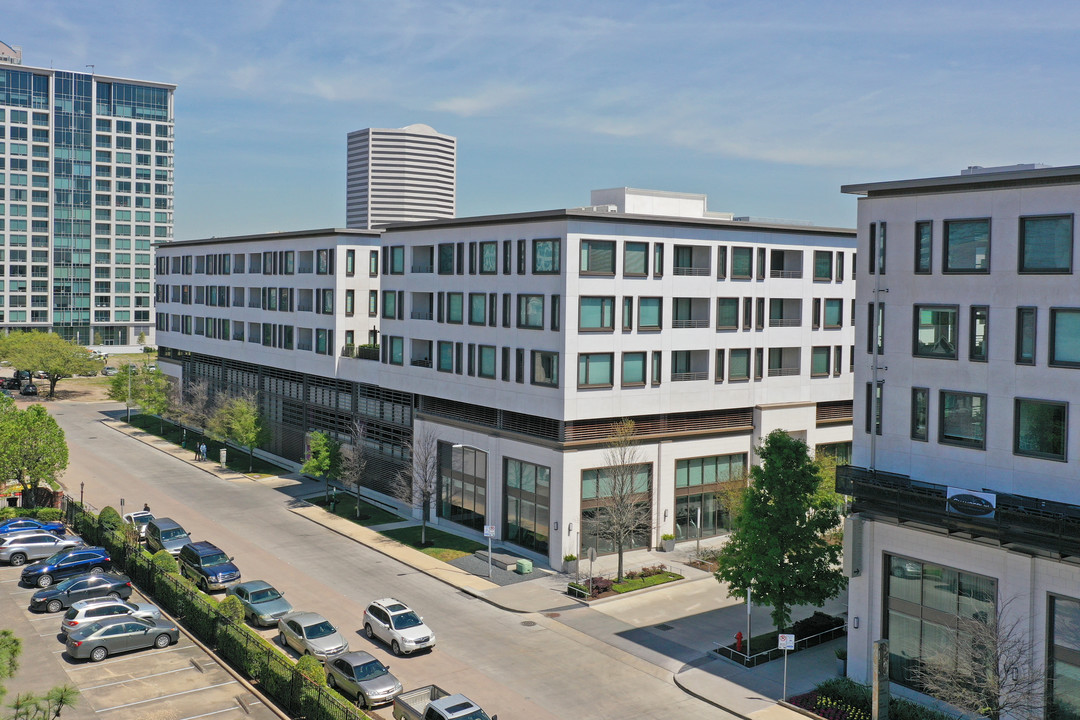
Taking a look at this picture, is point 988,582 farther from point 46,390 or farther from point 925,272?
point 46,390

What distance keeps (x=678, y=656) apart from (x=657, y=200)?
95.2 feet

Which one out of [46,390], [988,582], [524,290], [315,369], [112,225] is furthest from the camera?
[112,225]

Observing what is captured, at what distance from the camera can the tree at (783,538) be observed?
36219 millimetres

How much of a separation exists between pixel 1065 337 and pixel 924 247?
576 centimetres

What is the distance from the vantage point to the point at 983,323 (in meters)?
31.4

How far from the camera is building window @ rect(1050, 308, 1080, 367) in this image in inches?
1141

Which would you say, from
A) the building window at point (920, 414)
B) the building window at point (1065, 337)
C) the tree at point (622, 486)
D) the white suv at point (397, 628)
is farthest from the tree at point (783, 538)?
the white suv at point (397, 628)

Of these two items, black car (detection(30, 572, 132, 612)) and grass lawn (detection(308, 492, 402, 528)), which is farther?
grass lawn (detection(308, 492, 402, 528))

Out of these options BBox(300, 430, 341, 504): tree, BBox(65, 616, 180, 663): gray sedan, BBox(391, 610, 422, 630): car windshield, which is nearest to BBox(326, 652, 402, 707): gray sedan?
BBox(391, 610, 422, 630): car windshield

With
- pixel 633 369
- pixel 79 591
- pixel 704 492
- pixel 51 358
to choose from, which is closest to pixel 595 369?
pixel 633 369

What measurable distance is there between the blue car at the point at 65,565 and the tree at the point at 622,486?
2445cm

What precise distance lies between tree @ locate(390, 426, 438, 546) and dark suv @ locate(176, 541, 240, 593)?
11814 mm

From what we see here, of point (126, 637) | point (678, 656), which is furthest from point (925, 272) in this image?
point (126, 637)

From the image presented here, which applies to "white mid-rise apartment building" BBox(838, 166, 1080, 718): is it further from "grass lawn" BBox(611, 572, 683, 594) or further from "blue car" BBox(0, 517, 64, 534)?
"blue car" BBox(0, 517, 64, 534)
